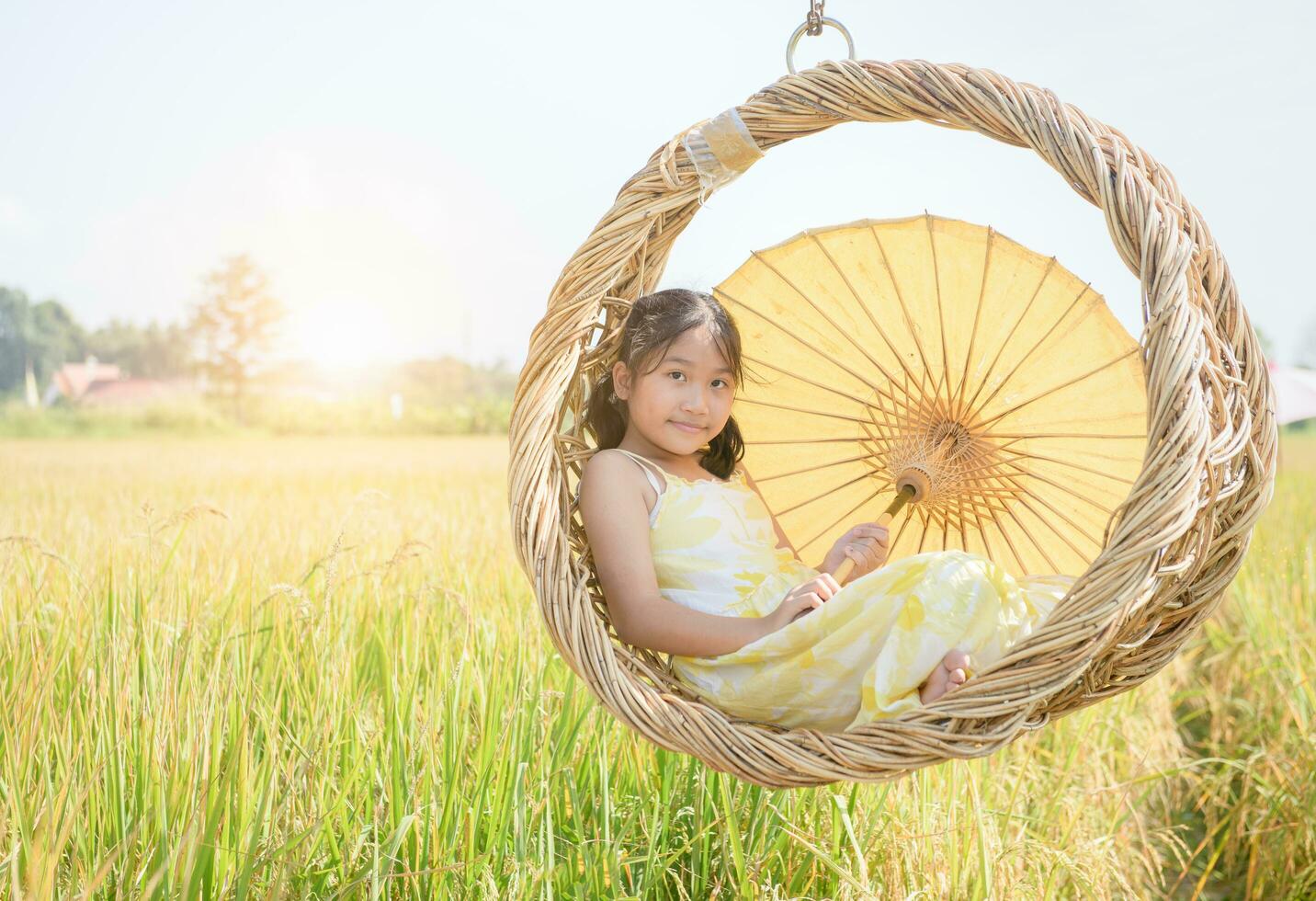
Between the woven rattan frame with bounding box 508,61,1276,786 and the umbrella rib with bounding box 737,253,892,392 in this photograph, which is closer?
the woven rattan frame with bounding box 508,61,1276,786

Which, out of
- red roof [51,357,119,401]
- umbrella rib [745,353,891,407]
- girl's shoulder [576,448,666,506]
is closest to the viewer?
girl's shoulder [576,448,666,506]

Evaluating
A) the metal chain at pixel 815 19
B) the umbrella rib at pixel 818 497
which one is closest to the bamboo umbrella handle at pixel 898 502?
the umbrella rib at pixel 818 497

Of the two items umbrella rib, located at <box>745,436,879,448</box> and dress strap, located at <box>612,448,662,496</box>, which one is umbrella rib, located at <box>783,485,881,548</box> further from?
dress strap, located at <box>612,448,662,496</box>

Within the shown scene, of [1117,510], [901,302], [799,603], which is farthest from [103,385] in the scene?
[1117,510]

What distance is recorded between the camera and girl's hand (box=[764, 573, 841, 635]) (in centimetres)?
171

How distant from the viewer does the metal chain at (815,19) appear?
1.79 m

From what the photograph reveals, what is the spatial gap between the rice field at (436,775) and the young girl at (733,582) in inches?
10.3

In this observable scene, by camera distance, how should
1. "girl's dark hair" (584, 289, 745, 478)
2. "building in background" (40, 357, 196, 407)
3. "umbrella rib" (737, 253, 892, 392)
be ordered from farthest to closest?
1. "building in background" (40, 357, 196, 407)
2. "umbrella rib" (737, 253, 892, 392)
3. "girl's dark hair" (584, 289, 745, 478)

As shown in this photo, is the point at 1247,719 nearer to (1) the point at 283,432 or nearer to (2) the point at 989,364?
(2) the point at 989,364

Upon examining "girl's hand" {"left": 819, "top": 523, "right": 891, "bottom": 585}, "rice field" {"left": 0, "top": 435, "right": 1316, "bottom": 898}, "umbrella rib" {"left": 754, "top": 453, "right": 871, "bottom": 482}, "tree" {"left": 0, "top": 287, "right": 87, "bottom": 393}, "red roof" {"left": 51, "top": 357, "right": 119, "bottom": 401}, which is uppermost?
"tree" {"left": 0, "top": 287, "right": 87, "bottom": 393}

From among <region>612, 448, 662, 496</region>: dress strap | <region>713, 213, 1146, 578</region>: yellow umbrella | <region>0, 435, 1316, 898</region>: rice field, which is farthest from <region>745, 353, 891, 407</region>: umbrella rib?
<region>0, 435, 1316, 898</region>: rice field

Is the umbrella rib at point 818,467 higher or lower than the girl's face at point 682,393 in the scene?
lower

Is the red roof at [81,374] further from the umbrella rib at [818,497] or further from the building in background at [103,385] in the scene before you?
the umbrella rib at [818,497]

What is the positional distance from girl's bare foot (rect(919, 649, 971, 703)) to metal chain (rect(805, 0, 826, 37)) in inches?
43.4
